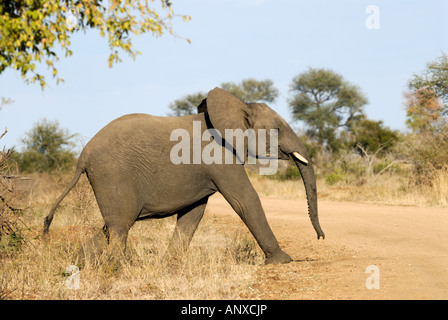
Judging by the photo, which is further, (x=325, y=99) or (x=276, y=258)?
(x=325, y=99)

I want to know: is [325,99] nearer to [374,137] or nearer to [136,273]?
[374,137]

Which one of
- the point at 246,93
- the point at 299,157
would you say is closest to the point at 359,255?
the point at 299,157

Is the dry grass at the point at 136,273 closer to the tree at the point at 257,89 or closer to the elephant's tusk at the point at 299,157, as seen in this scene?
the elephant's tusk at the point at 299,157

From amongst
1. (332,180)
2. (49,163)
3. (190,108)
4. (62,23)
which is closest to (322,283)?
(62,23)

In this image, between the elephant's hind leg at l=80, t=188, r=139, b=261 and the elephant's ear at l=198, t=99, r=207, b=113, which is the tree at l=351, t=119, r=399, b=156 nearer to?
the elephant's ear at l=198, t=99, r=207, b=113

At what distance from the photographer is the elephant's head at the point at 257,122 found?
280 inches

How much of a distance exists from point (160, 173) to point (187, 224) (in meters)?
1.04

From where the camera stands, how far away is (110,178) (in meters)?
6.83

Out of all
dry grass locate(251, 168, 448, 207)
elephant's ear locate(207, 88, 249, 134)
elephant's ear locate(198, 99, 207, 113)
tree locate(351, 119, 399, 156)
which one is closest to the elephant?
elephant's ear locate(207, 88, 249, 134)

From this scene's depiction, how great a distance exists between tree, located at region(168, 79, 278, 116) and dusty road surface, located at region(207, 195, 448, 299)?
33.2 metres

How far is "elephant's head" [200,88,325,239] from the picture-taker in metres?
7.11

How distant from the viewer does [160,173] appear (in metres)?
6.98

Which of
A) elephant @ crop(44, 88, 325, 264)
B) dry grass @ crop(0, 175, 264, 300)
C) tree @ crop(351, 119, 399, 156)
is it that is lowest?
dry grass @ crop(0, 175, 264, 300)

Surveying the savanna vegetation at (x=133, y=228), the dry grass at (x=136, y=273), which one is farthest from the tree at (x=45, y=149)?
the dry grass at (x=136, y=273)
